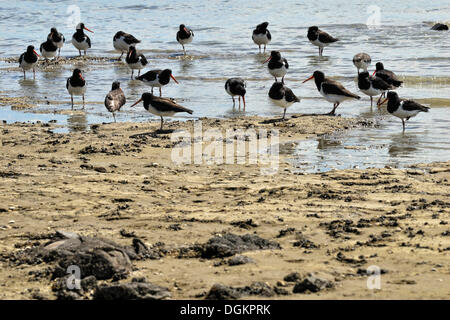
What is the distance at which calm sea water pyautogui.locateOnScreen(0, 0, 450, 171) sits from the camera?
11.4 metres

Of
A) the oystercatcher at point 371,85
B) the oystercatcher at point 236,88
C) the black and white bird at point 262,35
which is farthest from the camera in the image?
the black and white bird at point 262,35

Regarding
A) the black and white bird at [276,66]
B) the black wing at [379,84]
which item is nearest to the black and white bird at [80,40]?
the black and white bird at [276,66]

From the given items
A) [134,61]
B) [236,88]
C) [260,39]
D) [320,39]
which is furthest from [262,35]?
[236,88]

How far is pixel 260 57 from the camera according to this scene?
2212 cm

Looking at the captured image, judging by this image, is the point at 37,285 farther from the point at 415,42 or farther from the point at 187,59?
the point at 415,42

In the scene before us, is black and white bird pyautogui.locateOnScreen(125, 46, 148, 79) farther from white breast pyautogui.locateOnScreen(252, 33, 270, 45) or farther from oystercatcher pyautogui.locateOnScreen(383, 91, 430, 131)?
oystercatcher pyautogui.locateOnScreen(383, 91, 430, 131)

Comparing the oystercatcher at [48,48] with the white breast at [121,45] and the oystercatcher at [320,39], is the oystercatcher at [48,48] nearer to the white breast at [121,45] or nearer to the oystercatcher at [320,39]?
the white breast at [121,45]

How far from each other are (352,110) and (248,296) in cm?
941

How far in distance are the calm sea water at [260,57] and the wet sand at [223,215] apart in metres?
1.43

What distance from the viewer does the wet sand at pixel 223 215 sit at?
217 inches

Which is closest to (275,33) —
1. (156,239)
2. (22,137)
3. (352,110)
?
(352,110)

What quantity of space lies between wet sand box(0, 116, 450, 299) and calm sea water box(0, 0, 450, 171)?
1.43 m

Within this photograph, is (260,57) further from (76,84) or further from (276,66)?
(76,84)

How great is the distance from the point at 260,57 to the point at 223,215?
1536 cm
